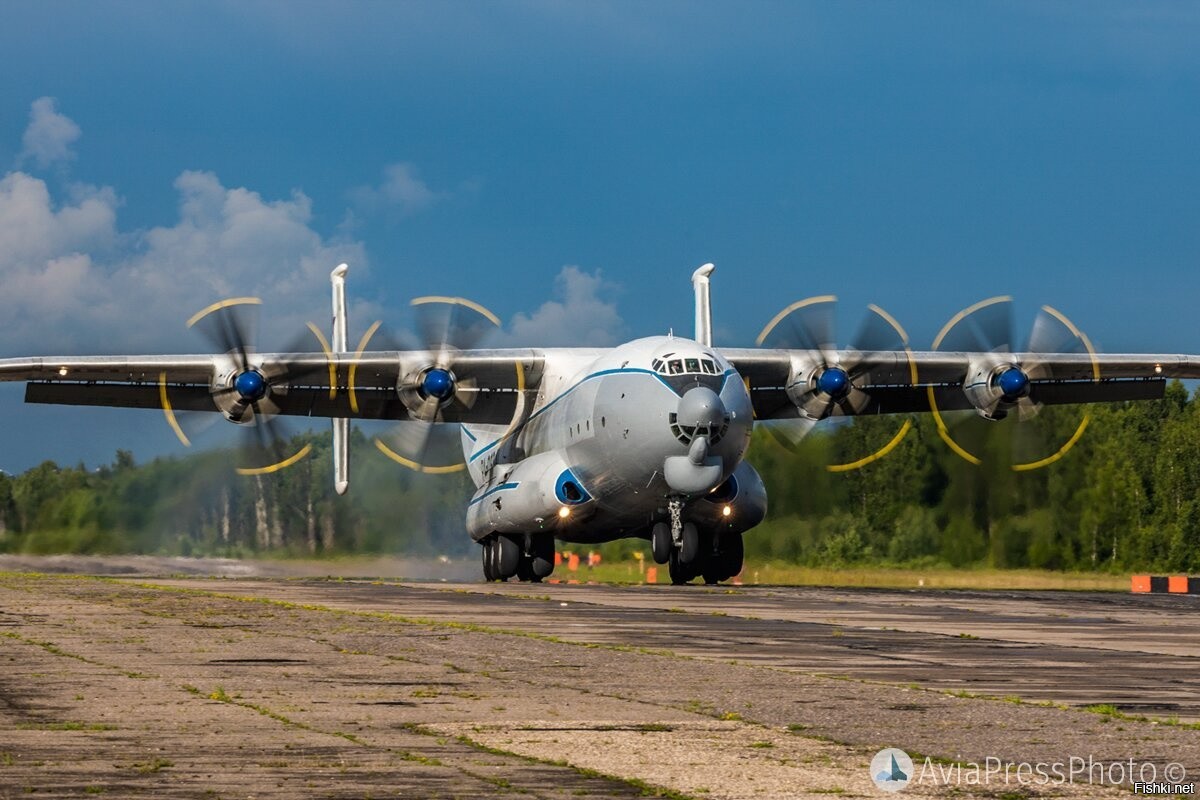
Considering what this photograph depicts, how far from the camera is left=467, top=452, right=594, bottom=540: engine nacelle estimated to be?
35.5 metres

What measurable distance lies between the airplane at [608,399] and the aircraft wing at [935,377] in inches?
2.1

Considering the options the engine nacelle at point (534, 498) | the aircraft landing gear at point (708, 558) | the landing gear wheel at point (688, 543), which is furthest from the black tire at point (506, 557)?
the landing gear wheel at point (688, 543)

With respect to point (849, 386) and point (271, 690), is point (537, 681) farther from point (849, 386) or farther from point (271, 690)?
point (849, 386)

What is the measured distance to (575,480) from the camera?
116ft

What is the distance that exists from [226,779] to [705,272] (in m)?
35.9

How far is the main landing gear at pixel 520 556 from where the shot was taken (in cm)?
3912

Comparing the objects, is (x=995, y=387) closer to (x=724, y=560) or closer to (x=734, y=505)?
(x=734, y=505)

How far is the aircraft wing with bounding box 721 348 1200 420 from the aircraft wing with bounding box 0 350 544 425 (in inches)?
222

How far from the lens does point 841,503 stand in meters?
45.0

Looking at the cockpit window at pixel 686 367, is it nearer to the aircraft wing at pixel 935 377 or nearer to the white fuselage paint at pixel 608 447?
the white fuselage paint at pixel 608 447

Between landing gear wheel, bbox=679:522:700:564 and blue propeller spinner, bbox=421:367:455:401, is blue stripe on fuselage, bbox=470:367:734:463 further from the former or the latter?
landing gear wheel, bbox=679:522:700:564

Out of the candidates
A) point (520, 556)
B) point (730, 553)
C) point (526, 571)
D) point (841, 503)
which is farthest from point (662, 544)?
point (841, 503)

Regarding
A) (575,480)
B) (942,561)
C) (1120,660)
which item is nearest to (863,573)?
(942,561)

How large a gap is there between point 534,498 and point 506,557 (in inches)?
139
